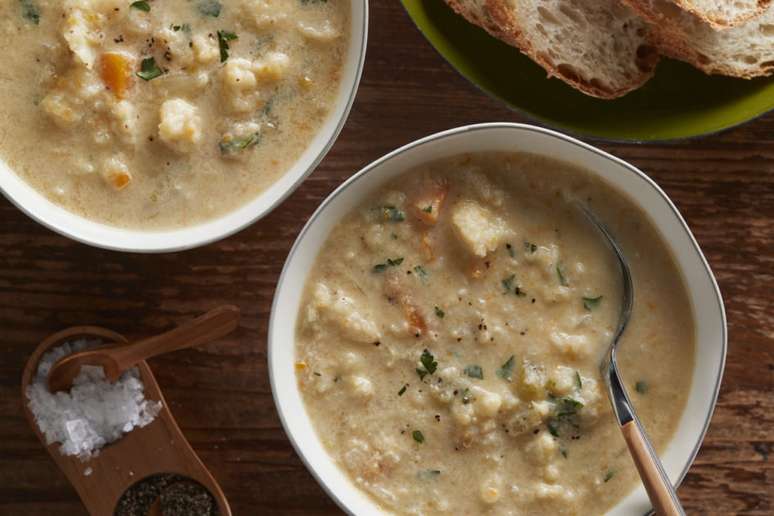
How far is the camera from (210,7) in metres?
2.66

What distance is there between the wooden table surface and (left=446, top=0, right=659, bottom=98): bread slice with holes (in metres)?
0.24

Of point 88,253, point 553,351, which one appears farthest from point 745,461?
point 88,253

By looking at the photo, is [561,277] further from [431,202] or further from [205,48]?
[205,48]

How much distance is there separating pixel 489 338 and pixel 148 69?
1.23 metres

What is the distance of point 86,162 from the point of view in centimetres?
267

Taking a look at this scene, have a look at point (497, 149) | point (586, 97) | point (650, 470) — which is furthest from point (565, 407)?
point (586, 97)

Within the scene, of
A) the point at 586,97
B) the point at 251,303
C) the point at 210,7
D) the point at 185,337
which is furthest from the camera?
the point at 251,303

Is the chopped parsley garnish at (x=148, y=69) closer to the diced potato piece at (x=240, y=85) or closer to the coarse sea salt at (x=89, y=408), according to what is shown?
the diced potato piece at (x=240, y=85)

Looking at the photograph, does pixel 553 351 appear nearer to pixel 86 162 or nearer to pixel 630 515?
pixel 630 515

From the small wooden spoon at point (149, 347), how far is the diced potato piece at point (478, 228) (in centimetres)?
72

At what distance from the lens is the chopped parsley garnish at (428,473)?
274cm

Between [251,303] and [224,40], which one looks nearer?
[224,40]

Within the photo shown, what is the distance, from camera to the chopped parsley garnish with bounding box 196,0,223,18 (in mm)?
2660

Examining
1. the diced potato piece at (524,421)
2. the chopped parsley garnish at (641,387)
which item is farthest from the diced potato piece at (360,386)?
the chopped parsley garnish at (641,387)
